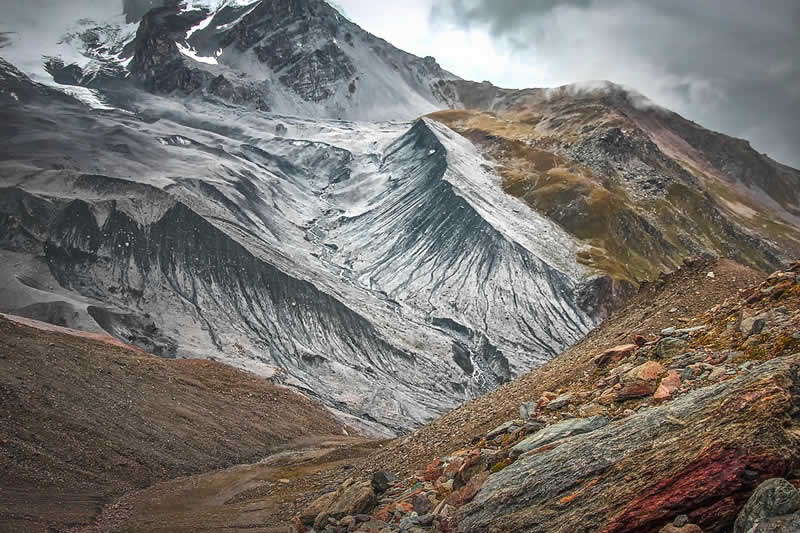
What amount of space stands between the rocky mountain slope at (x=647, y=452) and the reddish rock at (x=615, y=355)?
48 mm

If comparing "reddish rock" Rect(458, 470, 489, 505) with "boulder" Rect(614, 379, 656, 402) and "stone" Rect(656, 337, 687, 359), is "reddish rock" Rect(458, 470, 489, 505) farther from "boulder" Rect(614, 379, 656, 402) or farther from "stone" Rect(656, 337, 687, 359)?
"stone" Rect(656, 337, 687, 359)

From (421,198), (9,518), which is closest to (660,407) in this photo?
(9,518)

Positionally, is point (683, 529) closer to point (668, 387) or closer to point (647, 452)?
point (647, 452)

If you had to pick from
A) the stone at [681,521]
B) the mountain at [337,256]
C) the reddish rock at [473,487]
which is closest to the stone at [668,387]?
the stone at [681,521]

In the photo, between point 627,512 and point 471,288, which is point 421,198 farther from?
point 627,512

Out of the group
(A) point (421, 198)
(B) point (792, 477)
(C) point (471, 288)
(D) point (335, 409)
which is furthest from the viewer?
(A) point (421, 198)

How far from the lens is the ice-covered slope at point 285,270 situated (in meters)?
93.2

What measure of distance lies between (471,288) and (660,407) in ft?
380

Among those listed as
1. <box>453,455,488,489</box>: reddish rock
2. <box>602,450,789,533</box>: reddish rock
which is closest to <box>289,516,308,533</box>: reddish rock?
<box>453,455,488,489</box>: reddish rock

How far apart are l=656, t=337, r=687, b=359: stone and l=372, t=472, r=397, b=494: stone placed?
33.7 ft

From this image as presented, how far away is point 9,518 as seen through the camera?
3125 cm

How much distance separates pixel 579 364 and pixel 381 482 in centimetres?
898

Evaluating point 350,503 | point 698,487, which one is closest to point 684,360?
point 698,487

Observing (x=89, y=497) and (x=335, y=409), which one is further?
(x=335, y=409)
